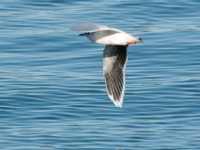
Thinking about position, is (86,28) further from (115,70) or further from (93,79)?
(93,79)

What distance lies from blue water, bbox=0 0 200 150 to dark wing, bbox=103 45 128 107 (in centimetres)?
74

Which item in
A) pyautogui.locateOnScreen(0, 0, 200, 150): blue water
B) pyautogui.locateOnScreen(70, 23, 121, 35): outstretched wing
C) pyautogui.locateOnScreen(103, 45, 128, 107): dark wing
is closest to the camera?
pyautogui.locateOnScreen(70, 23, 121, 35): outstretched wing

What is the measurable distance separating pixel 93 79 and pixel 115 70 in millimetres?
3343

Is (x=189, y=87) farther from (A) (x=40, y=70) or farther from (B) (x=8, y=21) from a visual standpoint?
(B) (x=8, y=21)

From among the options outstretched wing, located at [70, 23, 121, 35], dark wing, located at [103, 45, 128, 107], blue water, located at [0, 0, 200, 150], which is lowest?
blue water, located at [0, 0, 200, 150]

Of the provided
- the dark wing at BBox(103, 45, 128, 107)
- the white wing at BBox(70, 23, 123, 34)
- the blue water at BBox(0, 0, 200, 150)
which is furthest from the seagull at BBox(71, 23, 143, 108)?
the blue water at BBox(0, 0, 200, 150)

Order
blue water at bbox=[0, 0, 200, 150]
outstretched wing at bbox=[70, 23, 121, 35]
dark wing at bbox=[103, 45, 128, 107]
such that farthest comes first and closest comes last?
blue water at bbox=[0, 0, 200, 150], dark wing at bbox=[103, 45, 128, 107], outstretched wing at bbox=[70, 23, 121, 35]

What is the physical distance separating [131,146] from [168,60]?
4315mm

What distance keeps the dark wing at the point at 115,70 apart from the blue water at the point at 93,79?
0.74 meters

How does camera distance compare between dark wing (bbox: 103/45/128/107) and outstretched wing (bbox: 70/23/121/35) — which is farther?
dark wing (bbox: 103/45/128/107)

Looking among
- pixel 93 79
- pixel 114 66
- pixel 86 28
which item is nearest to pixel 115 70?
pixel 114 66

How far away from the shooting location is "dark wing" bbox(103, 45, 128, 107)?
12242 mm

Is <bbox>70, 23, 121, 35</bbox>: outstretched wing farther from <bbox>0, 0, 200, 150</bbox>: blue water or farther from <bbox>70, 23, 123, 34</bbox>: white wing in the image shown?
<bbox>0, 0, 200, 150</bbox>: blue water

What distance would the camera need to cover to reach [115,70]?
12430 mm
